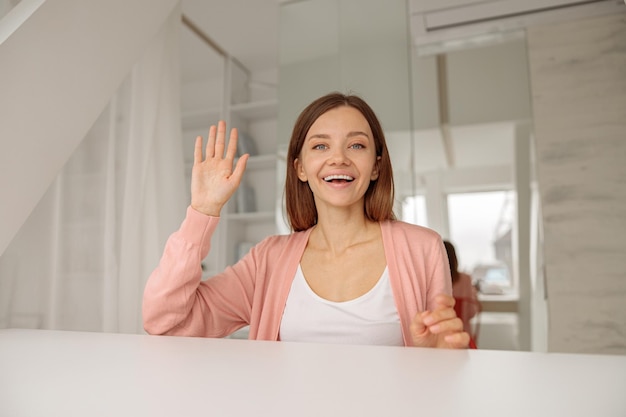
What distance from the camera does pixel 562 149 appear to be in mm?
2271

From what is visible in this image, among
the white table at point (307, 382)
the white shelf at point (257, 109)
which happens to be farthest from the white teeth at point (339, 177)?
the white shelf at point (257, 109)

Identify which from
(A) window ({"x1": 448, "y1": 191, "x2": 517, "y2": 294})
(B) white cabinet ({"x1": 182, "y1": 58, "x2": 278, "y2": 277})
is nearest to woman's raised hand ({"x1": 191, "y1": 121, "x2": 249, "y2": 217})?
(B) white cabinet ({"x1": 182, "y1": 58, "x2": 278, "y2": 277})

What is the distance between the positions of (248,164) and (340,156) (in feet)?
7.77

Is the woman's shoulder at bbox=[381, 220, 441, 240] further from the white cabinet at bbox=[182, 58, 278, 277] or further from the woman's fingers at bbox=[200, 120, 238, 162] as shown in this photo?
the white cabinet at bbox=[182, 58, 278, 277]

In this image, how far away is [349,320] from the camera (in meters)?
1.01

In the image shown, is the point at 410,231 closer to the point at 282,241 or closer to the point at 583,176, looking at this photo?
the point at 282,241

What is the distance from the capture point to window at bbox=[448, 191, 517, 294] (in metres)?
4.57

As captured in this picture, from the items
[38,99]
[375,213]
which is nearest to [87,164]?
[38,99]

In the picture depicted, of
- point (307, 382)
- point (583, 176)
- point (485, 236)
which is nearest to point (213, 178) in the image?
point (307, 382)

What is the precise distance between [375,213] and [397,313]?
0.30m

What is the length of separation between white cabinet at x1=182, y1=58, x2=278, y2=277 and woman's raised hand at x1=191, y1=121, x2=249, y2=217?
2302 millimetres

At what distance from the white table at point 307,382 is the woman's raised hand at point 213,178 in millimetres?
570

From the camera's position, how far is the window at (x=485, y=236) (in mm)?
4570

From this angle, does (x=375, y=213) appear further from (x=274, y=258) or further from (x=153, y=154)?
(x=153, y=154)
